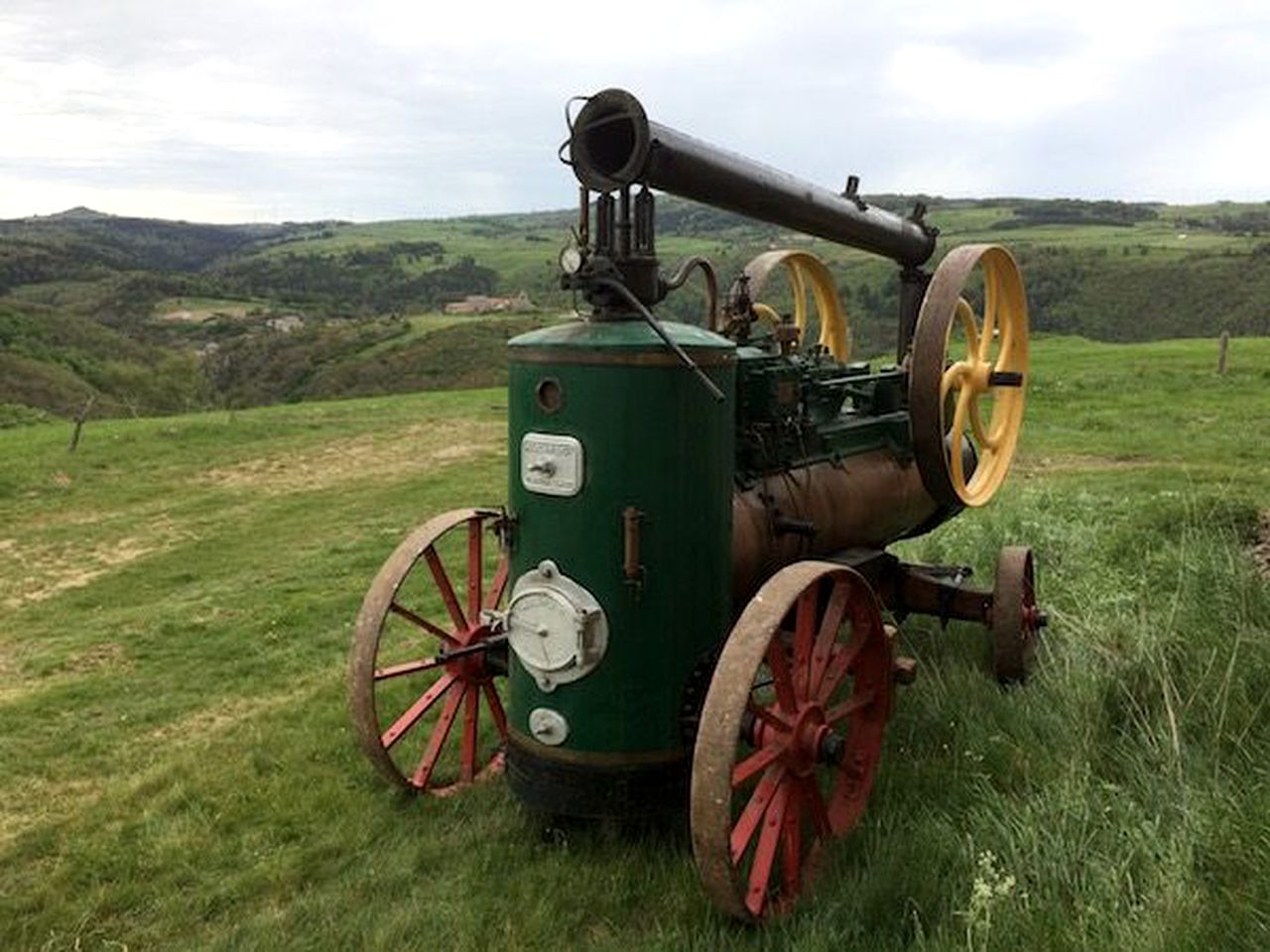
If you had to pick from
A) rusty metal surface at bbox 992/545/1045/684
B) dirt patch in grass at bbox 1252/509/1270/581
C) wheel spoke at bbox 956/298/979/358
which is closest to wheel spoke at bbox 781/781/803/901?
rusty metal surface at bbox 992/545/1045/684

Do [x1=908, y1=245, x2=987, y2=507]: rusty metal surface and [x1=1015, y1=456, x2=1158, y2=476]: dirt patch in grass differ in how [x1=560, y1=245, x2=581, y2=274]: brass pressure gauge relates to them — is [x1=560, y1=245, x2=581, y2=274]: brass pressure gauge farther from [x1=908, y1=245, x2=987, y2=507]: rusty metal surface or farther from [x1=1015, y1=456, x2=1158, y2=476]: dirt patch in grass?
[x1=1015, y1=456, x2=1158, y2=476]: dirt patch in grass

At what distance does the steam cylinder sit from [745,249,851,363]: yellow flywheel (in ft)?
8.06

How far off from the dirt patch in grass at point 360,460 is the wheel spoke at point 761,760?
13019mm

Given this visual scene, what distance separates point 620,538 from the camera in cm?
409

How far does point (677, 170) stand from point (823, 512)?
6.21ft

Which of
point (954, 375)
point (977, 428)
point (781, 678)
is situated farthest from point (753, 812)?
point (977, 428)

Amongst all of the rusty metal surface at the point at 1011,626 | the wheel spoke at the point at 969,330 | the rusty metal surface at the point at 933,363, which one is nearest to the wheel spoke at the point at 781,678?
the rusty metal surface at the point at 933,363

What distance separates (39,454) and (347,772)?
15.2 metres

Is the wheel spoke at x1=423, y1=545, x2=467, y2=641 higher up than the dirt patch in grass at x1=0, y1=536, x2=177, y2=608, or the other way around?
A: the wheel spoke at x1=423, y1=545, x2=467, y2=641

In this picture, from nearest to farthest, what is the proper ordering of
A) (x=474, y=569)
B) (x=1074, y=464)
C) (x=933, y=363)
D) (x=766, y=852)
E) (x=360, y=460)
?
(x=766, y=852) < (x=933, y=363) < (x=474, y=569) < (x=1074, y=464) < (x=360, y=460)

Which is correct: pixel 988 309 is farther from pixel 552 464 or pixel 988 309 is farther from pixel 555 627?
pixel 555 627

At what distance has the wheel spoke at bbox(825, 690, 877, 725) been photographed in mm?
4094

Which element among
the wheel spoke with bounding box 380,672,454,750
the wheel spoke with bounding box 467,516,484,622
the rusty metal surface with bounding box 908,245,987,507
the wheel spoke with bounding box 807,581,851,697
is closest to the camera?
the wheel spoke with bounding box 807,581,851,697

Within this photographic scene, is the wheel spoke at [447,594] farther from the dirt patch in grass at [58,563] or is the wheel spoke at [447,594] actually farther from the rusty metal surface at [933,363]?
the dirt patch in grass at [58,563]
